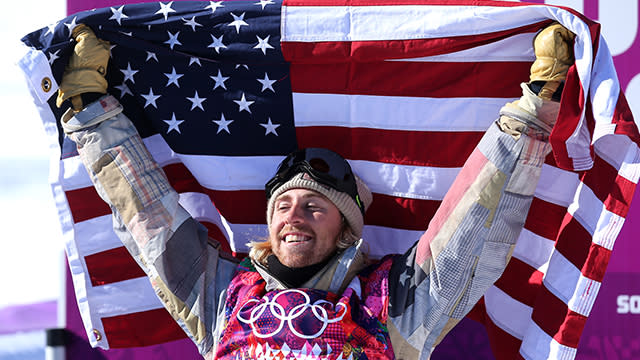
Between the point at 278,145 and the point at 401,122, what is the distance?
0.46 metres

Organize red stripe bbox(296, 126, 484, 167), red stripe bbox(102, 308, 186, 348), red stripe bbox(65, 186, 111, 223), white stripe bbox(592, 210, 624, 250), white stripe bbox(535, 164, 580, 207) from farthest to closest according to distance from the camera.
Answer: red stripe bbox(102, 308, 186, 348)
red stripe bbox(65, 186, 111, 223)
red stripe bbox(296, 126, 484, 167)
white stripe bbox(535, 164, 580, 207)
white stripe bbox(592, 210, 624, 250)

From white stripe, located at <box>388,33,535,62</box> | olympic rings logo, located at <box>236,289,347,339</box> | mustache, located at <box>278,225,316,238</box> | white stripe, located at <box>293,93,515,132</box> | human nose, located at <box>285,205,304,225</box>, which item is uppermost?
white stripe, located at <box>388,33,535,62</box>

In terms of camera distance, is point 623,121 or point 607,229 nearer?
point 623,121

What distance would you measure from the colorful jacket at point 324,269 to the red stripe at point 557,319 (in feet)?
0.68

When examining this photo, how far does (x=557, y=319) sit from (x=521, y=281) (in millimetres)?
269

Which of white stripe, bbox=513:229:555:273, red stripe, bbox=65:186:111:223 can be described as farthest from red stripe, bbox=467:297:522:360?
red stripe, bbox=65:186:111:223

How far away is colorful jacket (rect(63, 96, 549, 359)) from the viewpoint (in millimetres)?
2217

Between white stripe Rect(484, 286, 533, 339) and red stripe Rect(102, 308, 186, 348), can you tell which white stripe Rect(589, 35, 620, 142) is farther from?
red stripe Rect(102, 308, 186, 348)

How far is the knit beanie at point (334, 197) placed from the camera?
2.45 m

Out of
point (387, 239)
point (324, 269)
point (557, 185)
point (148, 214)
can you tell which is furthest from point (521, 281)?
point (148, 214)

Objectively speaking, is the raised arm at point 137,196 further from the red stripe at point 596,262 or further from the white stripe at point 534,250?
the red stripe at point 596,262

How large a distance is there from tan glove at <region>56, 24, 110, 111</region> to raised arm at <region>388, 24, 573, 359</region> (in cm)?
124

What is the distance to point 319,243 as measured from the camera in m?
2.43

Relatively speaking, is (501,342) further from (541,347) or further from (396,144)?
(396,144)
